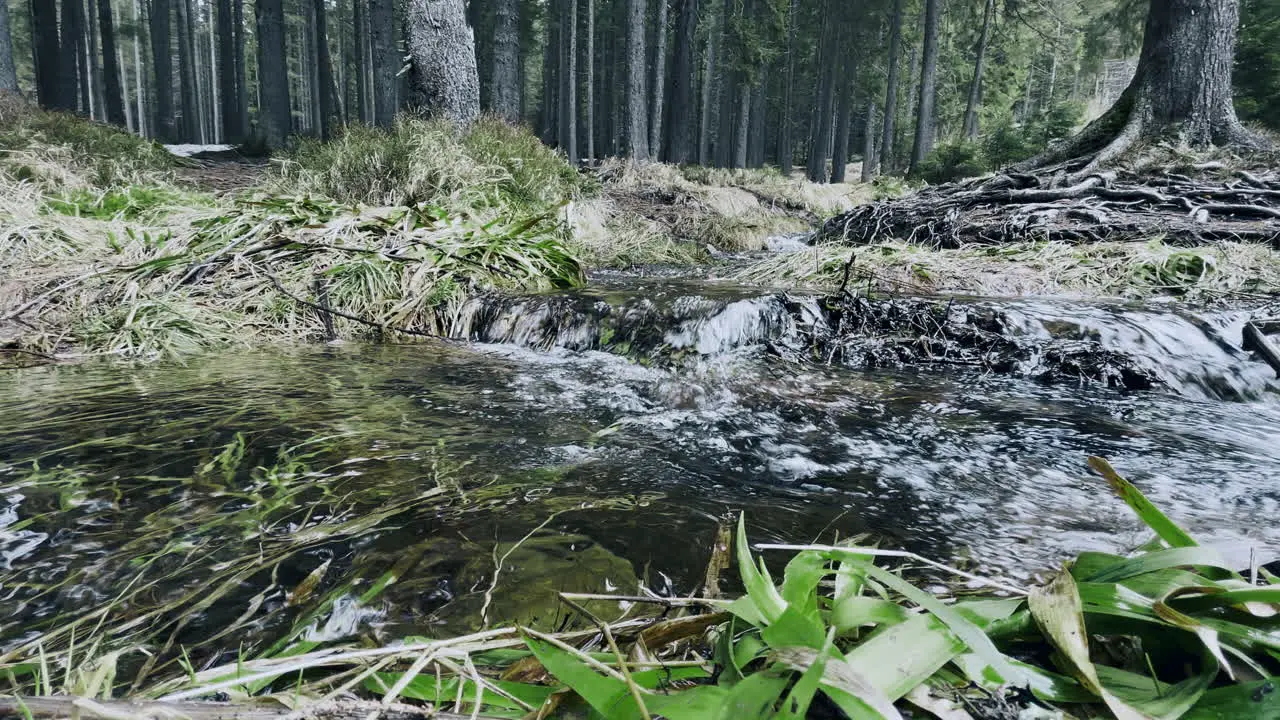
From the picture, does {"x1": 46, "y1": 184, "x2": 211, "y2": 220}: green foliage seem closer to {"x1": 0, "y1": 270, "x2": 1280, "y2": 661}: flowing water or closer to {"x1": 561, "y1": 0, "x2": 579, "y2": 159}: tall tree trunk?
{"x1": 0, "y1": 270, "x2": 1280, "y2": 661}: flowing water

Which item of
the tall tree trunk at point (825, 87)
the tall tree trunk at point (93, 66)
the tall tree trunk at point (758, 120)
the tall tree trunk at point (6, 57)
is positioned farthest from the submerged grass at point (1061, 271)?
the tall tree trunk at point (93, 66)

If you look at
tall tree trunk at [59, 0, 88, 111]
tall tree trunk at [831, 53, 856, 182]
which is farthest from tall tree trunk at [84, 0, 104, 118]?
tall tree trunk at [831, 53, 856, 182]

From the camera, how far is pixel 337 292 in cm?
387

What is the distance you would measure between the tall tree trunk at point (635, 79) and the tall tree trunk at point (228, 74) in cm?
1082

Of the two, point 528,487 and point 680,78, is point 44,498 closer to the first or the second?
point 528,487

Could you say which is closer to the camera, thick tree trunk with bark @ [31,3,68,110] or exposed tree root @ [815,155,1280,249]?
exposed tree root @ [815,155,1280,249]

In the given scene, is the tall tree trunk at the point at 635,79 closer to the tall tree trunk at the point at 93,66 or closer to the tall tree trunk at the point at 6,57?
the tall tree trunk at the point at 6,57

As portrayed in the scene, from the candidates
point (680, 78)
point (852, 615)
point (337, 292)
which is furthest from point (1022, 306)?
point (680, 78)

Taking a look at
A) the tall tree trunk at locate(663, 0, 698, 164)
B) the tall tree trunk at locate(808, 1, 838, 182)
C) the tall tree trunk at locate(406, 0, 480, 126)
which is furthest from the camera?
the tall tree trunk at locate(808, 1, 838, 182)

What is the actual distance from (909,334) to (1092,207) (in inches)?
125

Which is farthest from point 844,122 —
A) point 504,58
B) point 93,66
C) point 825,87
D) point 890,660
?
point 93,66

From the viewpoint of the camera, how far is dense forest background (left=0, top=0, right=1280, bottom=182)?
12062 mm

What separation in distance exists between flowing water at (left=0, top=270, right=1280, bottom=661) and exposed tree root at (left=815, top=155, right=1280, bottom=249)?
2075 mm

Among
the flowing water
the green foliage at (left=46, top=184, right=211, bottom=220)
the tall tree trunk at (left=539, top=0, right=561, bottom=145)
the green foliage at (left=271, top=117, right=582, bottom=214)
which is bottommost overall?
the flowing water
